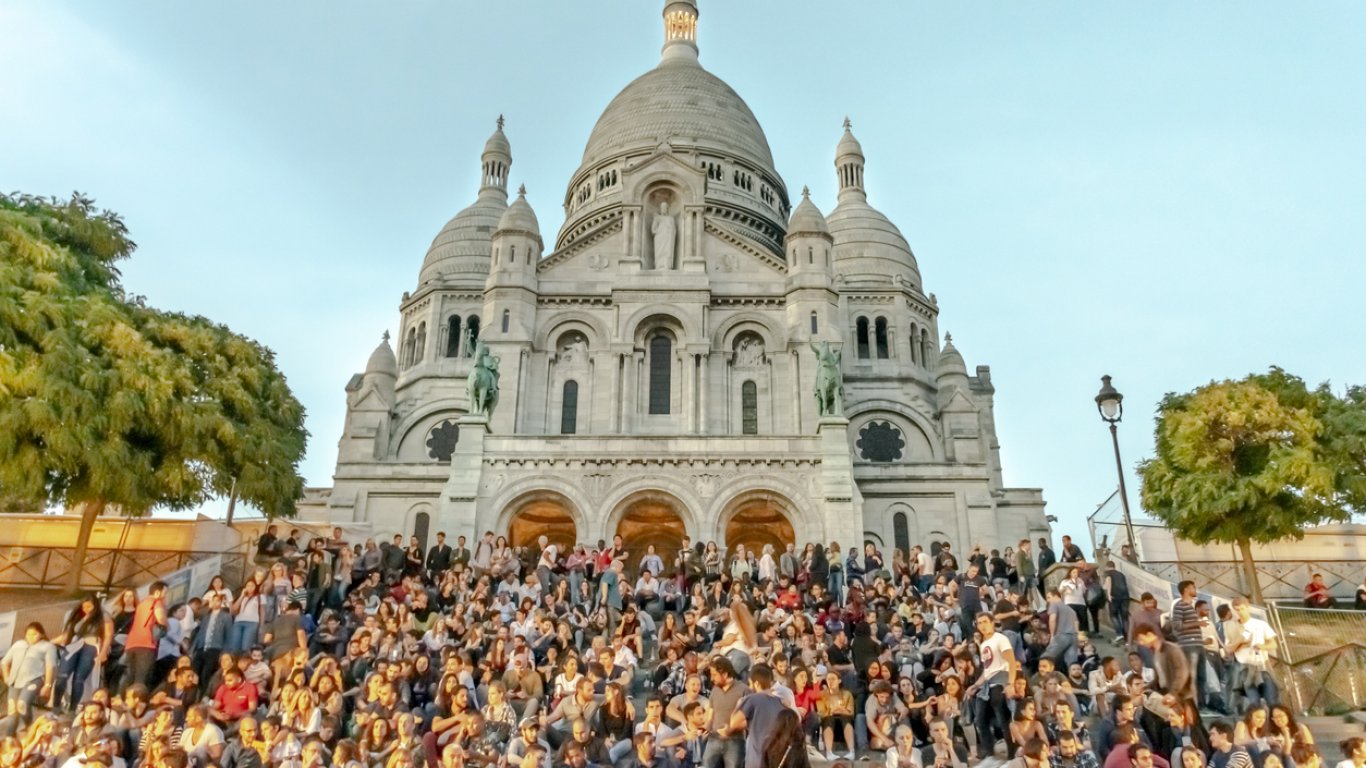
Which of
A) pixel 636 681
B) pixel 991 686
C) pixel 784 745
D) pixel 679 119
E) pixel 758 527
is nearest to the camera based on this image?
A: pixel 784 745

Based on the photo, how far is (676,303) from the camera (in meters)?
33.7

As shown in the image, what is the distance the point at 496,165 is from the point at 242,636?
3990cm

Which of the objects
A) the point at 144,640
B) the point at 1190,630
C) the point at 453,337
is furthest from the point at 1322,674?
the point at 453,337

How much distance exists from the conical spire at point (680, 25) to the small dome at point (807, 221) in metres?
28.0

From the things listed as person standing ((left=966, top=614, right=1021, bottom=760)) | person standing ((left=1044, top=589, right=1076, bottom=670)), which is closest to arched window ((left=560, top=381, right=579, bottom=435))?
person standing ((left=1044, top=589, right=1076, bottom=670))

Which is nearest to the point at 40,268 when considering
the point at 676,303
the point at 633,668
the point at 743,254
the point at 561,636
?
the point at 561,636

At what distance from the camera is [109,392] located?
18.9 meters

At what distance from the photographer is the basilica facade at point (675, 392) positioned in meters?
28.1

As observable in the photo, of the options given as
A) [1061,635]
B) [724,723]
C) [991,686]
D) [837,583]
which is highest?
[837,583]

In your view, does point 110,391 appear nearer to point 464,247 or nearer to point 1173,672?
point 1173,672

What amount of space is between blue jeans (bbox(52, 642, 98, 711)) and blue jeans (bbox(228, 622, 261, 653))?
5.63 ft

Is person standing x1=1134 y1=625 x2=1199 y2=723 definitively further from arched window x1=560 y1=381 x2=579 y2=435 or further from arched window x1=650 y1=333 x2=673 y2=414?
arched window x1=560 y1=381 x2=579 y2=435

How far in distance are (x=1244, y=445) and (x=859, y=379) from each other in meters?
16.2

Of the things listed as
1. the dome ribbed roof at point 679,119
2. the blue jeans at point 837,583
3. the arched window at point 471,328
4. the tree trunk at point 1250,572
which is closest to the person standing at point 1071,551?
the blue jeans at point 837,583
